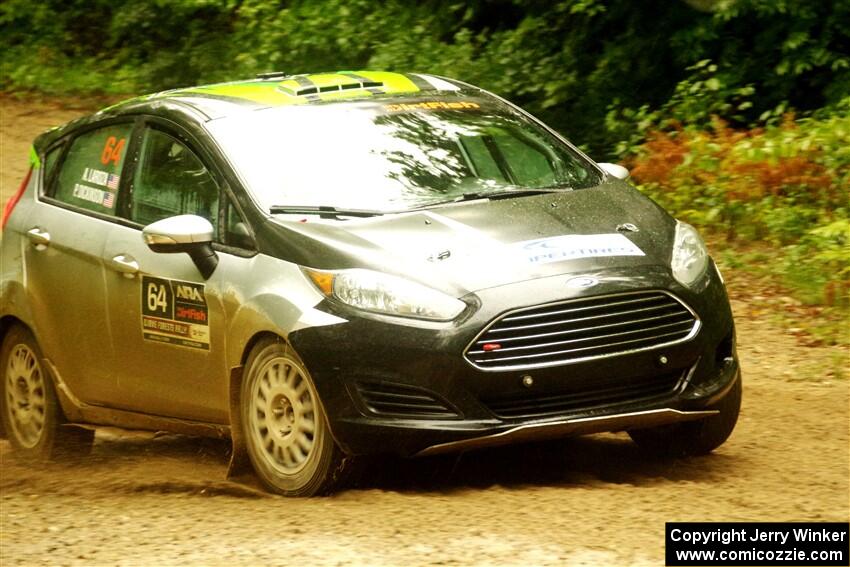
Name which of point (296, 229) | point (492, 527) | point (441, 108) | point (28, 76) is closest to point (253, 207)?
point (296, 229)

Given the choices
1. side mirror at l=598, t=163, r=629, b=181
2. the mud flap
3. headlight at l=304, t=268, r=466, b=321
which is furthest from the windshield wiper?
side mirror at l=598, t=163, r=629, b=181

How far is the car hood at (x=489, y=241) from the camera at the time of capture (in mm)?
6102

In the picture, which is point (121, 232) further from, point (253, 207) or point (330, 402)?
point (330, 402)

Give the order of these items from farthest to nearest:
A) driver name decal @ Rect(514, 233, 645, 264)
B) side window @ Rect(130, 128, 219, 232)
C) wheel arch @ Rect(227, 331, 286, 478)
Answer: side window @ Rect(130, 128, 219, 232) < wheel arch @ Rect(227, 331, 286, 478) < driver name decal @ Rect(514, 233, 645, 264)

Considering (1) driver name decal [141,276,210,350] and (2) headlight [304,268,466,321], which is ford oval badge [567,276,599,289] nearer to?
(2) headlight [304,268,466,321]

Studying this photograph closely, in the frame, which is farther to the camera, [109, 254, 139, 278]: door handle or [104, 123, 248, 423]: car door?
[109, 254, 139, 278]: door handle

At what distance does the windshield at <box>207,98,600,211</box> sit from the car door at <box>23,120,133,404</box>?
88 centimetres

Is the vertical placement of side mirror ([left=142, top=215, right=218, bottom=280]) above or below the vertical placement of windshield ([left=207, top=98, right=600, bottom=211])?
below

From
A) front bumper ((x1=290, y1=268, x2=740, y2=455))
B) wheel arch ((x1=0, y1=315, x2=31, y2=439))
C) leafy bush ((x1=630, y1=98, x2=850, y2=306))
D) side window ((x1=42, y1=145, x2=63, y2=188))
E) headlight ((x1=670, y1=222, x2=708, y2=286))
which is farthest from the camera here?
leafy bush ((x1=630, y1=98, x2=850, y2=306))

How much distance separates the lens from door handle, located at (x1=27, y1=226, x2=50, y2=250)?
7926 millimetres

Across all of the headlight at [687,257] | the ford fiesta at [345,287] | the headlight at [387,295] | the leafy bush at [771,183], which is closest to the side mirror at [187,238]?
the ford fiesta at [345,287]

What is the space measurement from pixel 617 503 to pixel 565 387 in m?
0.51

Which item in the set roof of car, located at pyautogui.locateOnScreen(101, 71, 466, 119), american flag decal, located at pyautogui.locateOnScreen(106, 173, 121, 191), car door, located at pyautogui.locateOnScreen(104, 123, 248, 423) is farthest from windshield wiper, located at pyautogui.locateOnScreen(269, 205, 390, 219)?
american flag decal, located at pyautogui.locateOnScreen(106, 173, 121, 191)

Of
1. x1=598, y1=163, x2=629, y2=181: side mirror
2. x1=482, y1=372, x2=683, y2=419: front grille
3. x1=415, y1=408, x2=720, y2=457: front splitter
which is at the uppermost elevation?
x1=598, y1=163, x2=629, y2=181: side mirror
